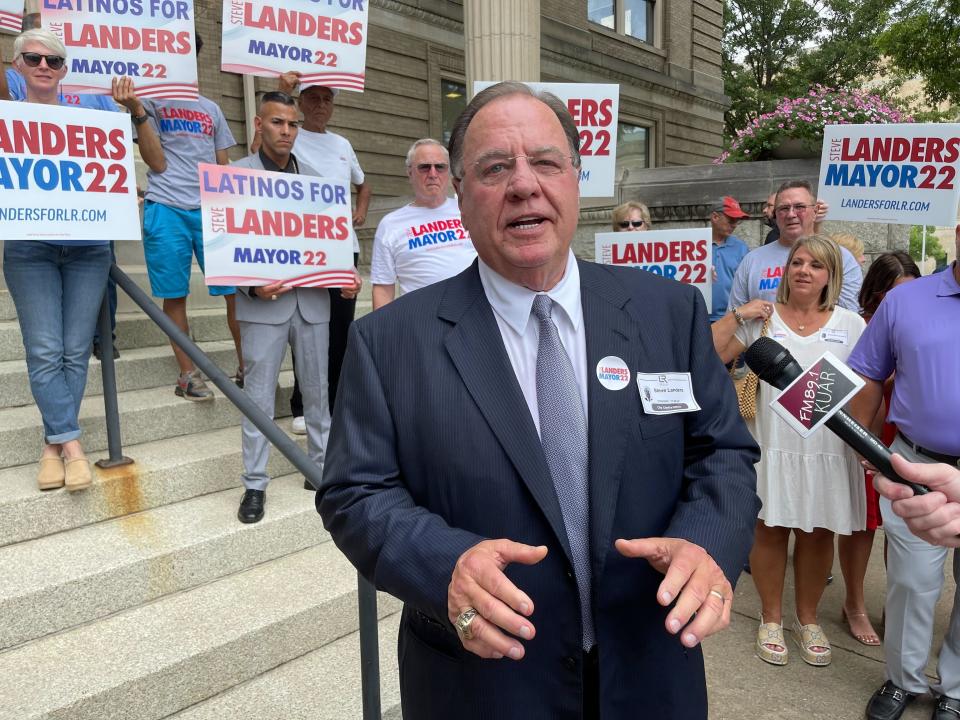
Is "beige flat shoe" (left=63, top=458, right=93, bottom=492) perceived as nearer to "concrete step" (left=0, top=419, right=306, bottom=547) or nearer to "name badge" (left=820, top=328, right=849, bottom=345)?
"concrete step" (left=0, top=419, right=306, bottom=547)

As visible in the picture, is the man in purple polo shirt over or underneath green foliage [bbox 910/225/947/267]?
underneath

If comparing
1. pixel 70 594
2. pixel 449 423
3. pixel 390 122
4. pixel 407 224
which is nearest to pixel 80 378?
pixel 70 594

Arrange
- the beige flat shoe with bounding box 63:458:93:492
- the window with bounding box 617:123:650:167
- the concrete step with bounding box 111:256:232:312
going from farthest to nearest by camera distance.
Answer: the window with bounding box 617:123:650:167 → the concrete step with bounding box 111:256:232:312 → the beige flat shoe with bounding box 63:458:93:492

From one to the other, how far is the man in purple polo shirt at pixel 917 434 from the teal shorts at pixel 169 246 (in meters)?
3.66

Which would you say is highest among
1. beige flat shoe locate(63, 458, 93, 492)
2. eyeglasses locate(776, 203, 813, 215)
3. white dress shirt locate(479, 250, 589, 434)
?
eyeglasses locate(776, 203, 813, 215)

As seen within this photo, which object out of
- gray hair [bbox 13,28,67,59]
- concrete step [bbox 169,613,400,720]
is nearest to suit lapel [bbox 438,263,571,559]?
concrete step [bbox 169,613,400,720]

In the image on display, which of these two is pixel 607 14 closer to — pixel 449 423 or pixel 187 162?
pixel 187 162

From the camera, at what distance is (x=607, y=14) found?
58.2 ft

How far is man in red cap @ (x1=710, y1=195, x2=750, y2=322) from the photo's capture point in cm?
566

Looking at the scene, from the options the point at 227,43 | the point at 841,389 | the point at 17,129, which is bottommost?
the point at 841,389

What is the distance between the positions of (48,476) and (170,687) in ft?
3.99

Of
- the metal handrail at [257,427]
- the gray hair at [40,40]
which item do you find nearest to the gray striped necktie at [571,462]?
the metal handrail at [257,427]

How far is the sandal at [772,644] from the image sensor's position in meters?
3.64

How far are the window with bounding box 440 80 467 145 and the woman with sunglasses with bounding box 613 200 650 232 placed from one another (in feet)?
30.2
